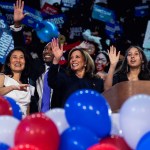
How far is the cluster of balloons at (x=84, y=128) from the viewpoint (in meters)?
1.97

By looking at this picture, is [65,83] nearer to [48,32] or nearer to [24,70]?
[24,70]

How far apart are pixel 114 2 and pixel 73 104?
22.8ft

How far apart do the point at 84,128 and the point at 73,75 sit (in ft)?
5.41

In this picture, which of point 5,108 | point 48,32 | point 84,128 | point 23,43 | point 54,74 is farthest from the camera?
point 48,32

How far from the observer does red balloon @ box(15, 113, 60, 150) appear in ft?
6.40

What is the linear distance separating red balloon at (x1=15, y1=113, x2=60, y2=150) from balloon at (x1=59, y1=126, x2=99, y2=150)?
4 centimetres

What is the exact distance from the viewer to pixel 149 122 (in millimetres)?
2027

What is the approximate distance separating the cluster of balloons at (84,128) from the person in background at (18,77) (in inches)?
52.2

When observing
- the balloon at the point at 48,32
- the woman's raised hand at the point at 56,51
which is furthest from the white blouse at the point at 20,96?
the balloon at the point at 48,32

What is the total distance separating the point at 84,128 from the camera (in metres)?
2.09

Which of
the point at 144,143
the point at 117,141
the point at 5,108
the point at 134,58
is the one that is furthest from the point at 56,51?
the point at 144,143

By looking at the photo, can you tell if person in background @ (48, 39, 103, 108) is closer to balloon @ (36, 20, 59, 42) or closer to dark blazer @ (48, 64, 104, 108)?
dark blazer @ (48, 64, 104, 108)

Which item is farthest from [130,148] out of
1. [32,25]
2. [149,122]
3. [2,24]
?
[32,25]

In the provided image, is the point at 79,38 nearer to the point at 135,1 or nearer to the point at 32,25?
the point at 32,25
